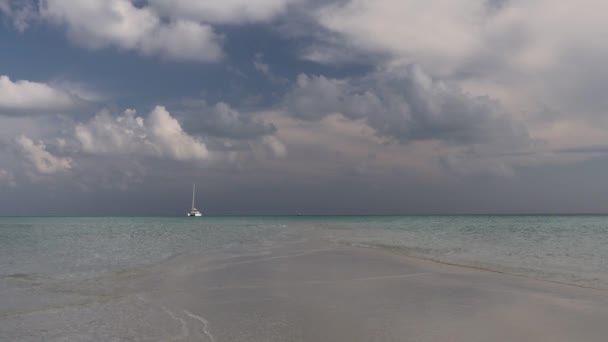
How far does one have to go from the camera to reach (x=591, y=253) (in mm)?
19781

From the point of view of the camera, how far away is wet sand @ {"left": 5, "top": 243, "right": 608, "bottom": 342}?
279 inches

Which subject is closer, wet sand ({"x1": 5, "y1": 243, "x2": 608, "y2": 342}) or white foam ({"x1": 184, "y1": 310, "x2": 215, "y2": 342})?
white foam ({"x1": 184, "y1": 310, "x2": 215, "y2": 342})

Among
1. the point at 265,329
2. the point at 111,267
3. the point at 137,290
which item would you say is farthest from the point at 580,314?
the point at 111,267

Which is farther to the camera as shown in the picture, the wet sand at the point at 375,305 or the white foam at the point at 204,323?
the wet sand at the point at 375,305

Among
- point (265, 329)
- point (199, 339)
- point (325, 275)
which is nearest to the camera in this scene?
point (199, 339)

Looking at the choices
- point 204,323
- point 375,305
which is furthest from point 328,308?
point 204,323

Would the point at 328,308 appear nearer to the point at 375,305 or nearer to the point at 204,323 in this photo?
the point at 375,305

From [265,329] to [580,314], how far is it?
649 centimetres

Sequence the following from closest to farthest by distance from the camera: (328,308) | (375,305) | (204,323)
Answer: (204,323) → (328,308) → (375,305)

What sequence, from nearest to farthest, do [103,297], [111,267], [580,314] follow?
[580,314], [103,297], [111,267]

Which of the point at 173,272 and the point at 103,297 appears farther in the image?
the point at 173,272

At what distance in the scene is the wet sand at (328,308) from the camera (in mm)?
7090

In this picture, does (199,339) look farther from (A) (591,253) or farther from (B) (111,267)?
(A) (591,253)

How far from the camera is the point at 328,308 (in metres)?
8.98
